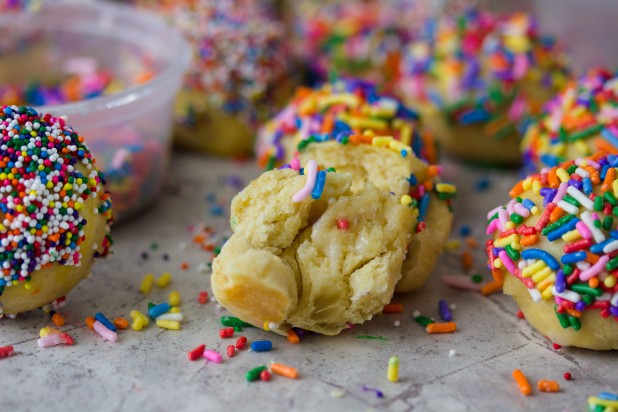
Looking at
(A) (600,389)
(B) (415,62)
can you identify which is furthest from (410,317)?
(B) (415,62)

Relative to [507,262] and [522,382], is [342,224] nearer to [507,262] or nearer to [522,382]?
[507,262]

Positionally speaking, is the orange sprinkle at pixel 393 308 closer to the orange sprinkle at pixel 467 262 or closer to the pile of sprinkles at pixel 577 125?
the orange sprinkle at pixel 467 262

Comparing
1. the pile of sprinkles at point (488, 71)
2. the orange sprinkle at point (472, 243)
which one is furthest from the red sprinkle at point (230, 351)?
the pile of sprinkles at point (488, 71)

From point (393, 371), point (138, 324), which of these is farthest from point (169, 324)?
point (393, 371)

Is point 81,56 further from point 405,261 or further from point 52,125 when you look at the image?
point 405,261

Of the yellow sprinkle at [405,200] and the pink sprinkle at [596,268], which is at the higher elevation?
the pink sprinkle at [596,268]

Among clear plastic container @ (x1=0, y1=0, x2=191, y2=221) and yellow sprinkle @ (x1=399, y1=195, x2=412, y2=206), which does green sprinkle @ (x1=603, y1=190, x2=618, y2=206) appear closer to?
yellow sprinkle @ (x1=399, y1=195, x2=412, y2=206)
